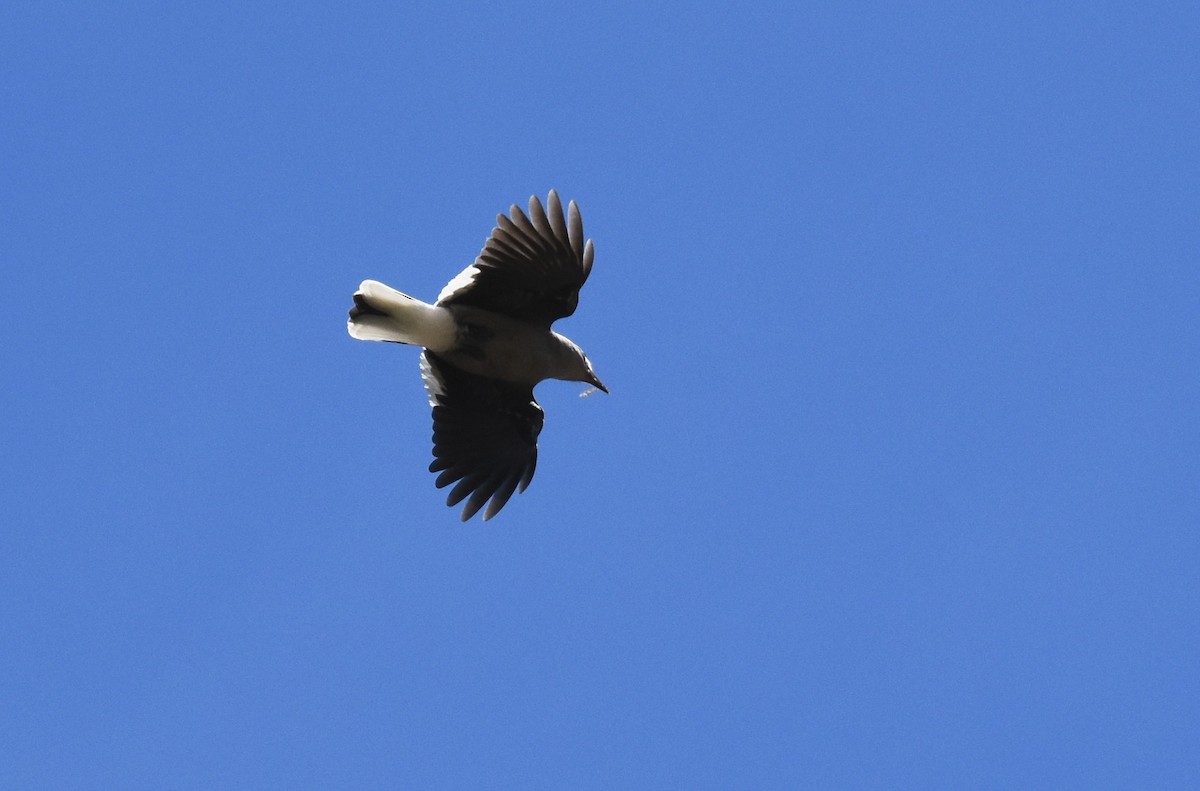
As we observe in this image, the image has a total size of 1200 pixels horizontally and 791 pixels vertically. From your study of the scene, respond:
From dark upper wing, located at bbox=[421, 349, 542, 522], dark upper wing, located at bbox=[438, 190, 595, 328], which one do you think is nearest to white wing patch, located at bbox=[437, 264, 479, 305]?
dark upper wing, located at bbox=[438, 190, 595, 328]

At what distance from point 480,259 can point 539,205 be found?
0.53 meters

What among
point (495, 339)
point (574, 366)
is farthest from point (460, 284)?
point (574, 366)

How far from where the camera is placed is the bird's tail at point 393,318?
32.2ft

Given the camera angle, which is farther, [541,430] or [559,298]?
[541,430]

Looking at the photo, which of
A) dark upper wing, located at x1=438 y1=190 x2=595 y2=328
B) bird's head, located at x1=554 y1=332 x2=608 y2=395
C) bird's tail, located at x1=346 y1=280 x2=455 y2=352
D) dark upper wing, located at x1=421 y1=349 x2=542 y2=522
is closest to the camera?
dark upper wing, located at x1=438 y1=190 x2=595 y2=328

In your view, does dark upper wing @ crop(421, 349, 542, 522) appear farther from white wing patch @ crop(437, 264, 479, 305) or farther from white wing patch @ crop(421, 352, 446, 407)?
white wing patch @ crop(437, 264, 479, 305)

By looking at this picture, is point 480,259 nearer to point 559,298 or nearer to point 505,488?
point 559,298

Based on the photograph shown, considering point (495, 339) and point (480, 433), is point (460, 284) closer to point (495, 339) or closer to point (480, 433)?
point (495, 339)

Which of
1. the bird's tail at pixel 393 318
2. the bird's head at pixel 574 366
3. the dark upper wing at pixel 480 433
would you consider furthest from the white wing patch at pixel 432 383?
the bird's head at pixel 574 366

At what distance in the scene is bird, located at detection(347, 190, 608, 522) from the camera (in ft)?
31.7

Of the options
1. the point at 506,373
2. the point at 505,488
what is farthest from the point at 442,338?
the point at 505,488

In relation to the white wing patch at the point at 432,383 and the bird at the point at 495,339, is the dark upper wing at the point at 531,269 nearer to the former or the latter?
the bird at the point at 495,339

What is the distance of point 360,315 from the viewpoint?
9.84 m

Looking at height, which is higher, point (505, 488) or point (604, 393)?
point (604, 393)
